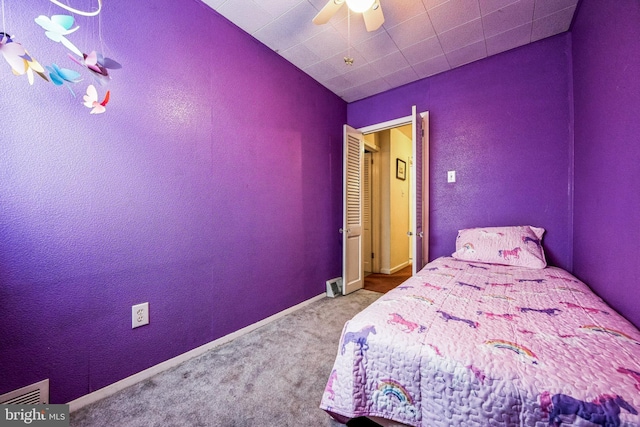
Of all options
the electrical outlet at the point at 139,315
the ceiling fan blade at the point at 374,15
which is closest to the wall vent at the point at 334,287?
the electrical outlet at the point at 139,315

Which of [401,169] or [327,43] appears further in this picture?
[401,169]

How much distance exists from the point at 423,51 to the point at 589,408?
259 centimetres

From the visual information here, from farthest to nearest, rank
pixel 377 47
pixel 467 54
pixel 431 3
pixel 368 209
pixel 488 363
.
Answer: pixel 368 209
pixel 467 54
pixel 377 47
pixel 431 3
pixel 488 363

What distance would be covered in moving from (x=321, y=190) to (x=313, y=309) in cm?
128

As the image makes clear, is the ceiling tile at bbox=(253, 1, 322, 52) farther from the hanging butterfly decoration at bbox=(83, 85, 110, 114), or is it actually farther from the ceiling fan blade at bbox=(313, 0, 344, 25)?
the hanging butterfly decoration at bbox=(83, 85, 110, 114)

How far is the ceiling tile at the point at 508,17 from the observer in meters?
1.78

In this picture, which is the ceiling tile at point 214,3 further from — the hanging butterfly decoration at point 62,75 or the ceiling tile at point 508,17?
the ceiling tile at point 508,17

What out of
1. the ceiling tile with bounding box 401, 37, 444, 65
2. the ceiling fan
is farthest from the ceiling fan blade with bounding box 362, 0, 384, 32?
the ceiling tile with bounding box 401, 37, 444, 65

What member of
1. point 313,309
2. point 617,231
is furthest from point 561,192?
point 313,309

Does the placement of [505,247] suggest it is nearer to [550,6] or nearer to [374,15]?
[550,6]

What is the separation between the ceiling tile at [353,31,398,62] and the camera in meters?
2.09

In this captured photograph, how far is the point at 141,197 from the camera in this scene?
58.1 inches

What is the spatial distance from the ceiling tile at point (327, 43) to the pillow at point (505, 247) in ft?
6.65

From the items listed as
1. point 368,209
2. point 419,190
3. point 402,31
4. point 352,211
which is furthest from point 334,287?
point 402,31
